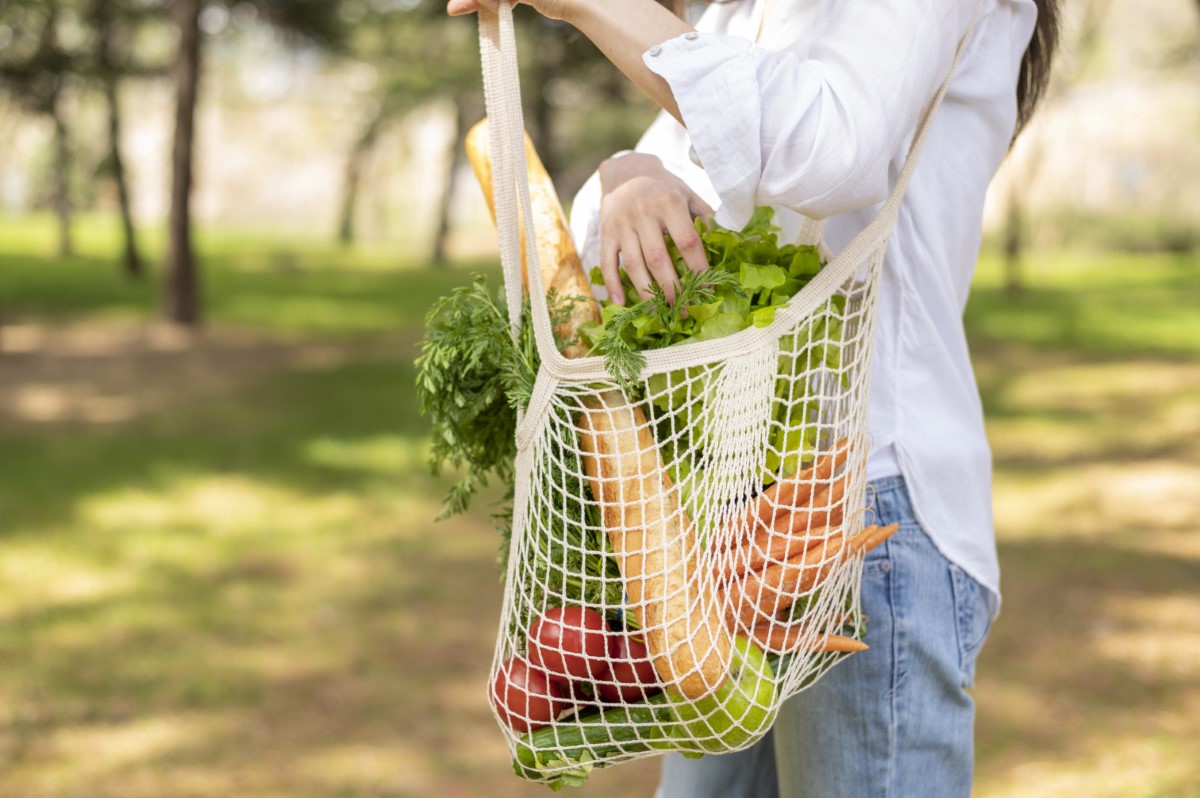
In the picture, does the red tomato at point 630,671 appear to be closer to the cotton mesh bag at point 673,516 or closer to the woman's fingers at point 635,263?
the cotton mesh bag at point 673,516

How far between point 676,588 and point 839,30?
22.4 inches

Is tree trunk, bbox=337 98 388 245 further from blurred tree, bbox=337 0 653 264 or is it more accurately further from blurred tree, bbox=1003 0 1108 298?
blurred tree, bbox=1003 0 1108 298

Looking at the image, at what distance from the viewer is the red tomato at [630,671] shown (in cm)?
120

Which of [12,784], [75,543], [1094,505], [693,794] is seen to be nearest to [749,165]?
[693,794]

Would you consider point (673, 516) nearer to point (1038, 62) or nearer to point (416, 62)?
point (1038, 62)

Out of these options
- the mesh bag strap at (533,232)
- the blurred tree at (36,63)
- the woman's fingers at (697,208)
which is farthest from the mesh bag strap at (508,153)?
the blurred tree at (36,63)

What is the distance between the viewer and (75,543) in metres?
5.88

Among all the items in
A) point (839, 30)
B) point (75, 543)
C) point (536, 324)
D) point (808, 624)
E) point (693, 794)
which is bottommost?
point (75, 543)

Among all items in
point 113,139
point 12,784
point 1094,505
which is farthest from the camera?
point 113,139

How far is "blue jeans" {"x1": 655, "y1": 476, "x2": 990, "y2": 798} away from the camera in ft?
4.55

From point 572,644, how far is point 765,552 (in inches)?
8.6

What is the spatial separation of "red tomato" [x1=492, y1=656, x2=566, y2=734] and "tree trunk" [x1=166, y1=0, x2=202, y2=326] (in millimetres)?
11173

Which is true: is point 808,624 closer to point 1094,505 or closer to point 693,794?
point 693,794

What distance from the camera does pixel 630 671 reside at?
47.8 inches
